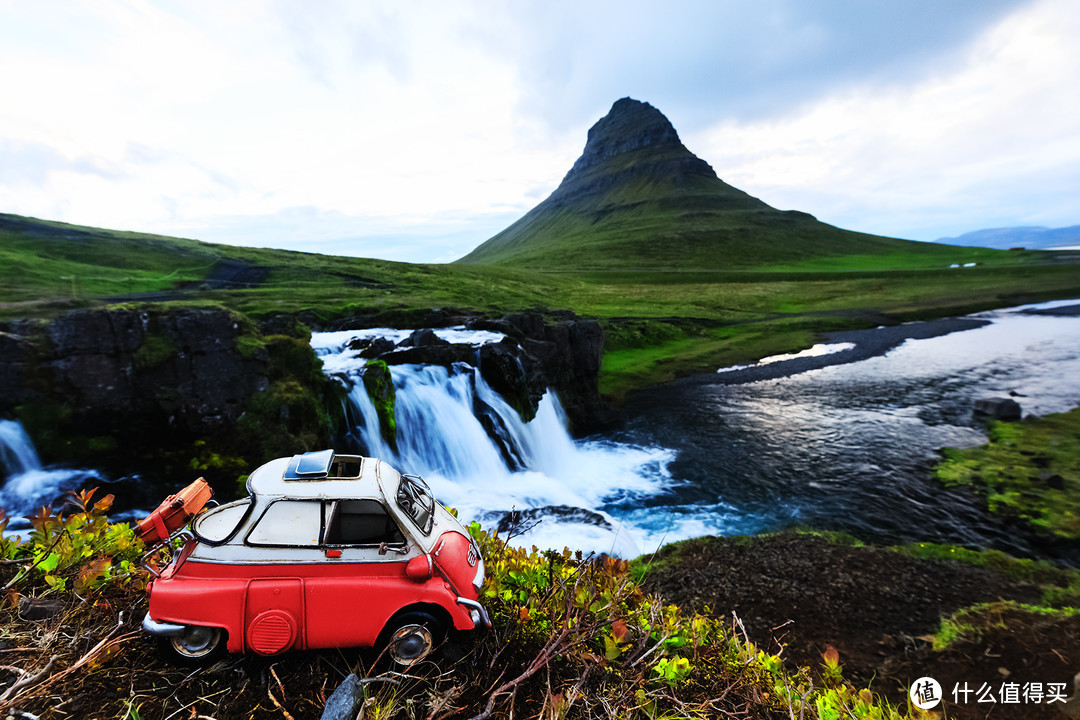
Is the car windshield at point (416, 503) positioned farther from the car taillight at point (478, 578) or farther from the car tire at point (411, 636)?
the car tire at point (411, 636)

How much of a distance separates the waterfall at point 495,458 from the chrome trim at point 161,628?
38.2ft

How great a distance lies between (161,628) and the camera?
3.93 meters

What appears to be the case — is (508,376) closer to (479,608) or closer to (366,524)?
(366,524)

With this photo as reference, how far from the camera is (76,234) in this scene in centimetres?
7250

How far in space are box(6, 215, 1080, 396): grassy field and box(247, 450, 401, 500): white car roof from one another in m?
32.0

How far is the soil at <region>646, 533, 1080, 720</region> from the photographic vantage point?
32.8 ft

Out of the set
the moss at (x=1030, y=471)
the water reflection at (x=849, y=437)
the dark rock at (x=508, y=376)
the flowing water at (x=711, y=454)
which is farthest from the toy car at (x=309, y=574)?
the moss at (x=1030, y=471)

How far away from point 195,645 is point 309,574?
107cm

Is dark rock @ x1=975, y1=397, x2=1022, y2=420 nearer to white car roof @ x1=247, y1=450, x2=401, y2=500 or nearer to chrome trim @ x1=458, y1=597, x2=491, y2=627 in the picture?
chrome trim @ x1=458, y1=597, x2=491, y2=627

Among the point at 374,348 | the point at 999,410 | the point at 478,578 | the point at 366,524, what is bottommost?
the point at 999,410

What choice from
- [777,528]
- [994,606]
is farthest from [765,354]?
[994,606]

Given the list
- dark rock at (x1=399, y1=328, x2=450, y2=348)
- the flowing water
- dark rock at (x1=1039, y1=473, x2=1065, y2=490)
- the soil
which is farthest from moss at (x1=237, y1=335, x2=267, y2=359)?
dark rock at (x1=1039, y1=473, x2=1065, y2=490)

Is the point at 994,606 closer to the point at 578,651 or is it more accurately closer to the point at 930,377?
the point at 578,651

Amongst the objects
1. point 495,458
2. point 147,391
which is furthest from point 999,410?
point 147,391
